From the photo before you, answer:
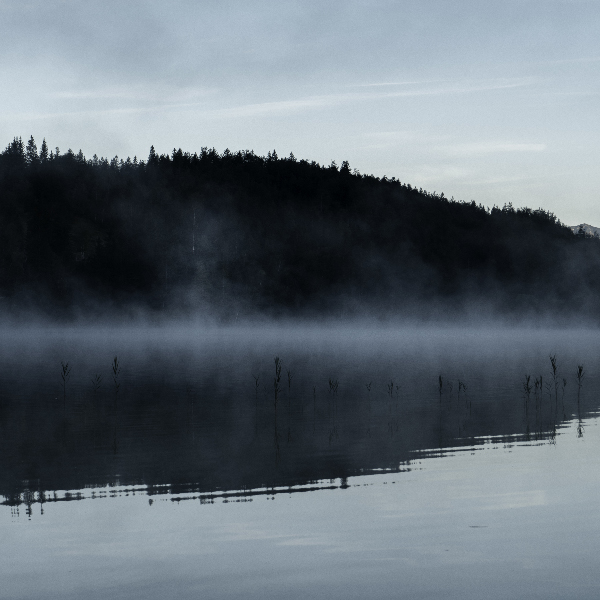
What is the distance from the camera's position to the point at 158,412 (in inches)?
1148

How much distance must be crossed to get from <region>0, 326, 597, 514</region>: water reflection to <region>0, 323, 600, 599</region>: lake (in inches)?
4.0

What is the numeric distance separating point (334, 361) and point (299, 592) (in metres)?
52.6

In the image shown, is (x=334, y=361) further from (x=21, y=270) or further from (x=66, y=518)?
(x=21, y=270)

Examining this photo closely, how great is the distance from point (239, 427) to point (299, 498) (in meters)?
10.5

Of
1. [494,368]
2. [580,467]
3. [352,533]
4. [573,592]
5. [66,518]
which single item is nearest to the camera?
[573,592]

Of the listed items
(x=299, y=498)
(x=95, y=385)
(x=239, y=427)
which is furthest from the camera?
(x=95, y=385)

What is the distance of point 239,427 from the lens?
25406 mm

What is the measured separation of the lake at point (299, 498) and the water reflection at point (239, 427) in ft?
0.34

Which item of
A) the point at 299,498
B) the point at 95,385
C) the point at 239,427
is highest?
the point at 95,385

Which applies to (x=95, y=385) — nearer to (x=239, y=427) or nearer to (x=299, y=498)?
(x=239, y=427)

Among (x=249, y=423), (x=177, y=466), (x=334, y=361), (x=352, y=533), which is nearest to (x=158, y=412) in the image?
(x=249, y=423)

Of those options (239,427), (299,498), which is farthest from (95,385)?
(299,498)

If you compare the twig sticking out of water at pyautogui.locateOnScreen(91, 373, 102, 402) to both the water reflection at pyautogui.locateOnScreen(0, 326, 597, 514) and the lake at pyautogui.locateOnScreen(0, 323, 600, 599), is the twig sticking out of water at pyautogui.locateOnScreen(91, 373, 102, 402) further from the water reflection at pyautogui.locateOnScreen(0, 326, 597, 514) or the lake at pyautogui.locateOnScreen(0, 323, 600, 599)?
the lake at pyautogui.locateOnScreen(0, 323, 600, 599)

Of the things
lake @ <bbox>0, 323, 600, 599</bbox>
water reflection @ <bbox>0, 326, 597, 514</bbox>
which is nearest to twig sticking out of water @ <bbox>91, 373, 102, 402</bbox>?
water reflection @ <bbox>0, 326, 597, 514</bbox>
